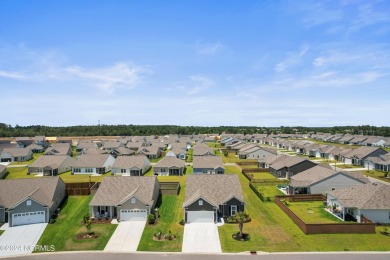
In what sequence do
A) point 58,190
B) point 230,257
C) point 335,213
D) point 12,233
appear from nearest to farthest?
point 230,257 < point 12,233 < point 335,213 < point 58,190

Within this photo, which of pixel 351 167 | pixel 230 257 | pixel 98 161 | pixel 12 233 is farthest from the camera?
pixel 351 167

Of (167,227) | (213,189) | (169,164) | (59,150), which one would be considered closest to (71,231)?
(167,227)

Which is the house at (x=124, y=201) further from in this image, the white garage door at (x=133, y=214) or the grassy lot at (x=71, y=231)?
the grassy lot at (x=71, y=231)

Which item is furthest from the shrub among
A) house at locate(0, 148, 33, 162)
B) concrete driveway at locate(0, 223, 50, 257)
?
house at locate(0, 148, 33, 162)

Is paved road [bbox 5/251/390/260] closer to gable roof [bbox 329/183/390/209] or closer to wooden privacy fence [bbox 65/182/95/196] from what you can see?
gable roof [bbox 329/183/390/209]

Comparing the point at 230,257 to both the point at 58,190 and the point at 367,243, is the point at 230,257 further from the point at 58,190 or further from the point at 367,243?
the point at 58,190

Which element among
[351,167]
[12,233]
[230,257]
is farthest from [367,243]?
[351,167]

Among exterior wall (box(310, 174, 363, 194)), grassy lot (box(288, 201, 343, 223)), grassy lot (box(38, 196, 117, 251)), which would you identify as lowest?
grassy lot (box(38, 196, 117, 251))
